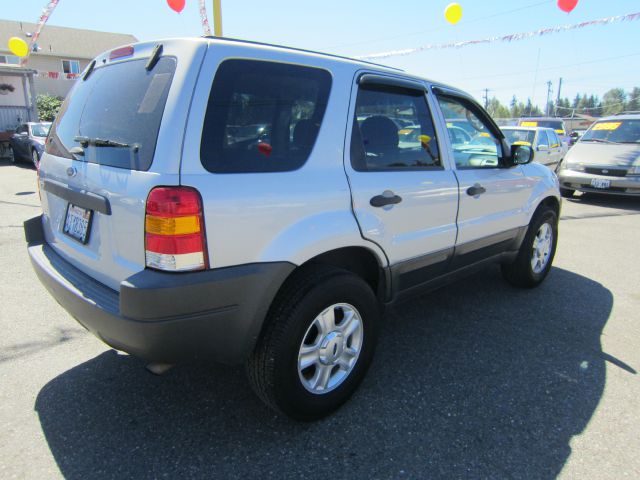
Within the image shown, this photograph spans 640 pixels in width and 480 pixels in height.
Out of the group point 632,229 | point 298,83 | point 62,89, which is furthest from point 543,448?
point 62,89

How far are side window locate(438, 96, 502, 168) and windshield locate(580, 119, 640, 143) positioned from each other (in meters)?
7.81

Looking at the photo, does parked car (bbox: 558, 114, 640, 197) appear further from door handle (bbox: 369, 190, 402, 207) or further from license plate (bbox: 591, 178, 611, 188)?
door handle (bbox: 369, 190, 402, 207)

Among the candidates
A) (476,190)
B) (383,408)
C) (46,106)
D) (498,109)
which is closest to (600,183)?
(476,190)

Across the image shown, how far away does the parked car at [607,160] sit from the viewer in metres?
8.97

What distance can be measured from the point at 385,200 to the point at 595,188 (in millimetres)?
8599

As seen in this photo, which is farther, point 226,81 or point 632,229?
point 632,229

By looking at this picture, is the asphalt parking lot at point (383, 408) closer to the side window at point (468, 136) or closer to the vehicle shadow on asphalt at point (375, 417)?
the vehicle shadow on asphalt at point (375, 417)

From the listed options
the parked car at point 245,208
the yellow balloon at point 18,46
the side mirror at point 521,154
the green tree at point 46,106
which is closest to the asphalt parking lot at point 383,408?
the parked car at point 245,208

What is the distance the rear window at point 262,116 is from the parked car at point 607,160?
8846 millimetres

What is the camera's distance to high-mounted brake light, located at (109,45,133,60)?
7.80 feet

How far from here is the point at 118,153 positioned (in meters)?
2.06

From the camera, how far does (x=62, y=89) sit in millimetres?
33781

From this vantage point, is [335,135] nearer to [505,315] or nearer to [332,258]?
[332,258]

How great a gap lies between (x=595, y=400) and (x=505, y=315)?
120 centimetres
